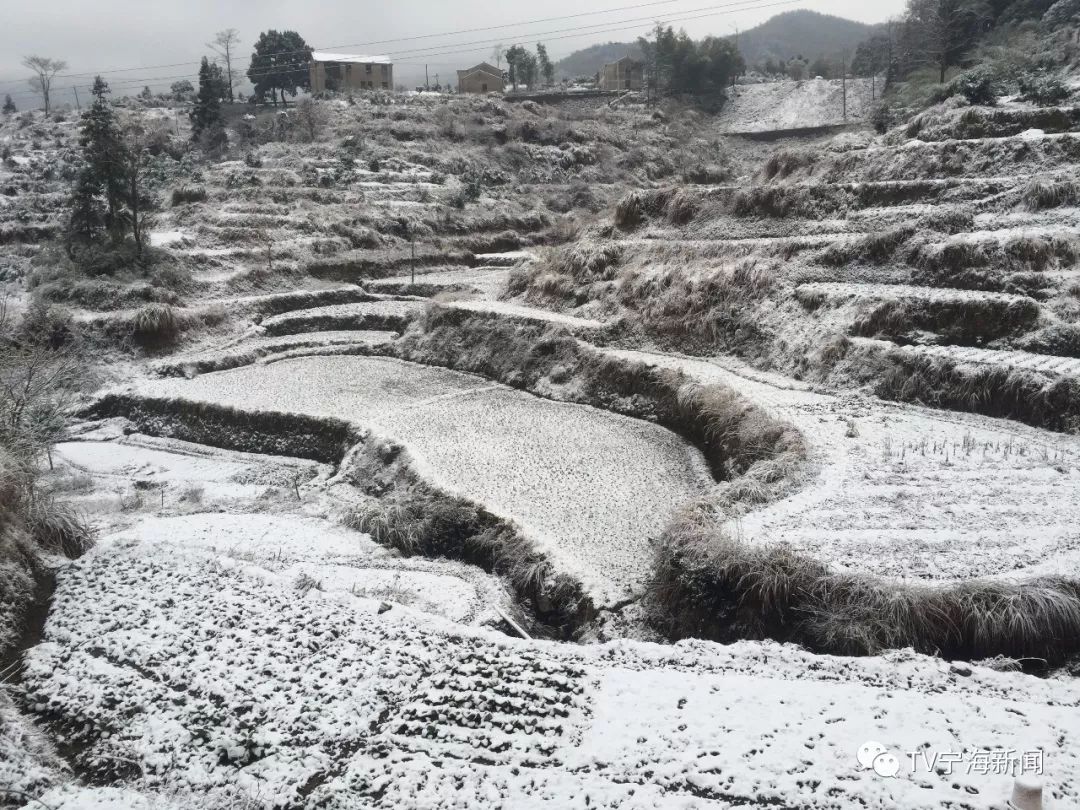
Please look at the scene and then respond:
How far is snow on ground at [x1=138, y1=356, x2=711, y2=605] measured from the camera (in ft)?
35.2

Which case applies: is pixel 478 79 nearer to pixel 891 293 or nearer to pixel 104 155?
pixel 104 155

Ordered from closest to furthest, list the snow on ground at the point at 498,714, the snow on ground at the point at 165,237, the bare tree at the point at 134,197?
the snow on ground at the point at 498,714, the bare tree at the point at 134,197, the snow on ground at the point at 165,237

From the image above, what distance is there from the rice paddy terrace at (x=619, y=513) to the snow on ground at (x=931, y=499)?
2.4 inches

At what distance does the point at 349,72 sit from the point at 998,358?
215 feet

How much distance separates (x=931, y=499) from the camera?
944 centimetres

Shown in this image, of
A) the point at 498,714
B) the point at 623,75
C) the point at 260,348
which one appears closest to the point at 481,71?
the point at 623,75

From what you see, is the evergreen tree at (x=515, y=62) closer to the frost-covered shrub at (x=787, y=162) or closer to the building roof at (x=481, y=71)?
the building roof at (x=481, y=71)

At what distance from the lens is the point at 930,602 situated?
736 cm

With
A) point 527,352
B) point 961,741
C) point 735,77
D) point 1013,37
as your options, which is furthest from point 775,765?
point 735,77

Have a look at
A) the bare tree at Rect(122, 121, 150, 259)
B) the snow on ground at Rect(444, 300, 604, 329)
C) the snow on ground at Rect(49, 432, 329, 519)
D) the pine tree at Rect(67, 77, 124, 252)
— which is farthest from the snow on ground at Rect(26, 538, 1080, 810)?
the pine tree at Rect(67, 77, 124, 252)

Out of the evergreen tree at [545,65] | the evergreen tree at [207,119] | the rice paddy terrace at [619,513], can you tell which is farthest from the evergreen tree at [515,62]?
the rice paddy terrace at [619,513]

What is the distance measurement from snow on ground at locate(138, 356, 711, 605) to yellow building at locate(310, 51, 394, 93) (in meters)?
50.5

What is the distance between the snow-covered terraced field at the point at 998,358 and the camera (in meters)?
12.1

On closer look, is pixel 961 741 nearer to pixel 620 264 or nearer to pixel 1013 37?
pixel 620 264
